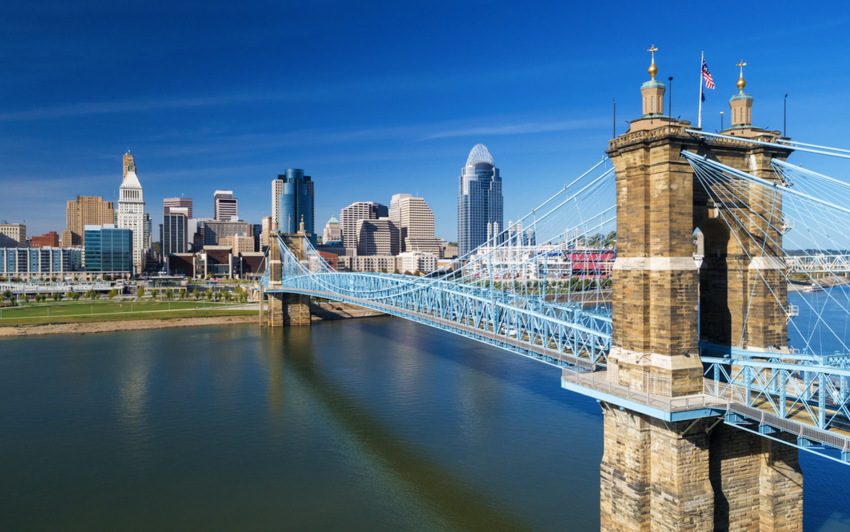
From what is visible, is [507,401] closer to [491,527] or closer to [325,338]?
[491,527]

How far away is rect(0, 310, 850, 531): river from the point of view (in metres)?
20.5

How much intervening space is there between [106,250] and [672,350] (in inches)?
6730

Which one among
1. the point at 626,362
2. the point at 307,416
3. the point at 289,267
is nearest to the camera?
the point at 626,362

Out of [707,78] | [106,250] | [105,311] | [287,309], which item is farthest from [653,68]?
[106,250]

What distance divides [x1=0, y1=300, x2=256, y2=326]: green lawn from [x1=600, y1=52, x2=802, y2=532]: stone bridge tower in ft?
223

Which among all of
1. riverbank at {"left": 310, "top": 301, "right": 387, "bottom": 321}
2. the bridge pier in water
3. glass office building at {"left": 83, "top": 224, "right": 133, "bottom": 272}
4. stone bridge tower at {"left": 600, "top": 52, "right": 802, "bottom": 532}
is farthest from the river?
glass office building at {"left": 83, "top": 224, "right": 133, "bottom": 272}

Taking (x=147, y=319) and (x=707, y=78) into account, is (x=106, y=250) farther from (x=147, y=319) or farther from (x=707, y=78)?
(x=707, y=78)

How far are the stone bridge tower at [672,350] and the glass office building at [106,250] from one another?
168 metres

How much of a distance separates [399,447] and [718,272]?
15.8m

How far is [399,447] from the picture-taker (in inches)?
1069

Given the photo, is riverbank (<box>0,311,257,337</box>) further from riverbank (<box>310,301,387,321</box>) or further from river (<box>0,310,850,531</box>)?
river (<box>0,310,850,531</box>)

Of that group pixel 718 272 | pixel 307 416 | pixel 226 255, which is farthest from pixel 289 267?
pixel 226 255

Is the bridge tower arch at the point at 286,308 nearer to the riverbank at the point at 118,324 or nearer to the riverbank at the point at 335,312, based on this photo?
the riverbank at the point at 335,312

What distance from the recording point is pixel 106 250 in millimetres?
158625
